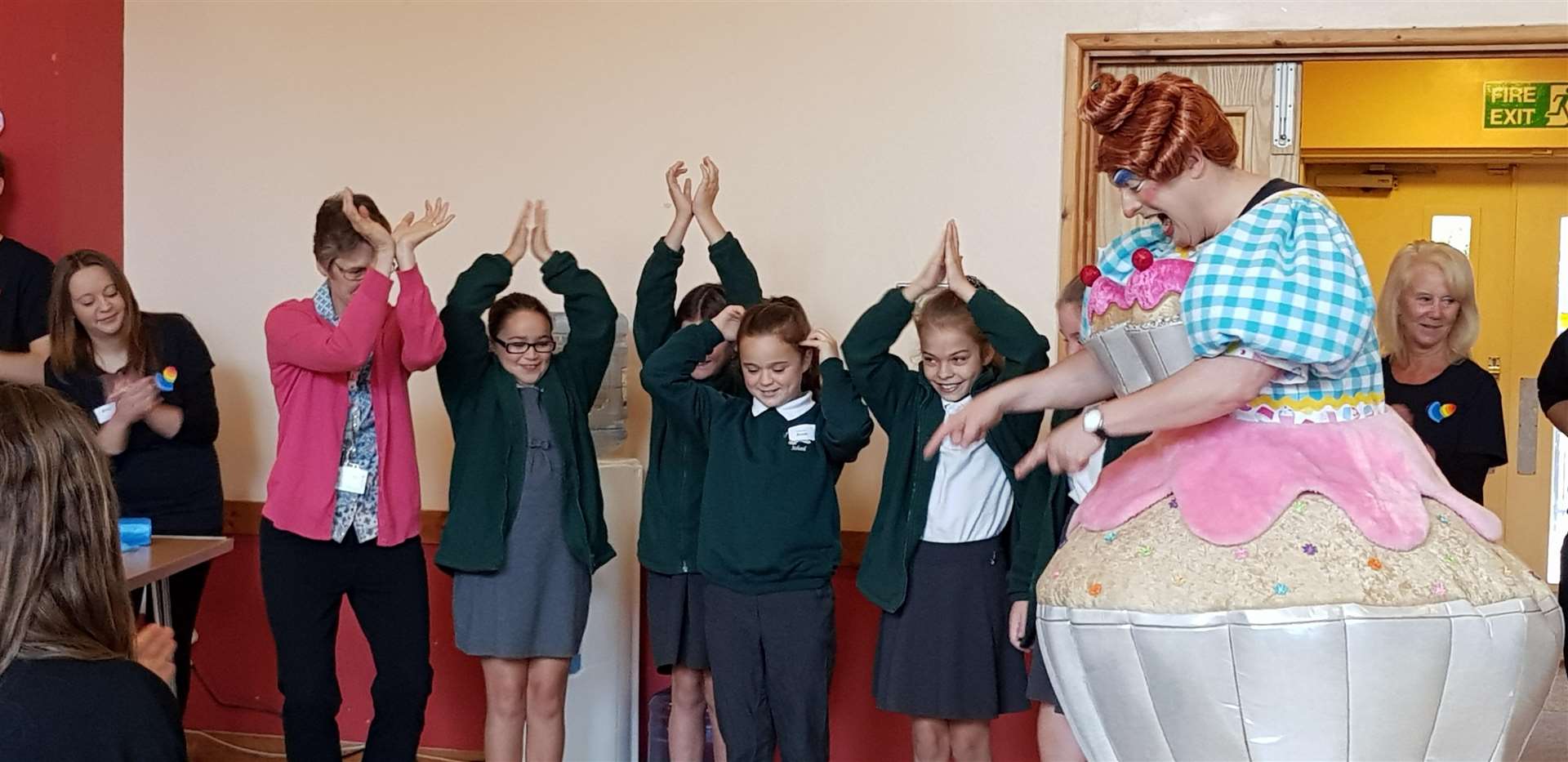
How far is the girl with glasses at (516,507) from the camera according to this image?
2951 mm

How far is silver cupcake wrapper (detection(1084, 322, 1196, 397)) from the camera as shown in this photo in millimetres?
1688

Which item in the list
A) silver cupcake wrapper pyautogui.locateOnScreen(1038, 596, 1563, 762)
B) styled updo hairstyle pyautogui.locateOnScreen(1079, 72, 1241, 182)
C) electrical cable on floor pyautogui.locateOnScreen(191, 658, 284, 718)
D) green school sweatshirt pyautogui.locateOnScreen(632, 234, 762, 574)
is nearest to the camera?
silver cupcake wrapper pyautogui.locateOnScreen(1038, 596, 1563, 762)

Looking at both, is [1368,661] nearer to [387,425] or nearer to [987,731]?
[987,731]

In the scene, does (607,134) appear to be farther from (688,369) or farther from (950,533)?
(950,533)

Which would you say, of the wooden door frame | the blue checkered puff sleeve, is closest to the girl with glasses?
the wooden door frame

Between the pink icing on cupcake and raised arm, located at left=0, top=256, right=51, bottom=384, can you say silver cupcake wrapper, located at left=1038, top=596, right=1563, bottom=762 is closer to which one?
the pink icing on cupcake

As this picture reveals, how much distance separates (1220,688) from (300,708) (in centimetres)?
Answer: 196

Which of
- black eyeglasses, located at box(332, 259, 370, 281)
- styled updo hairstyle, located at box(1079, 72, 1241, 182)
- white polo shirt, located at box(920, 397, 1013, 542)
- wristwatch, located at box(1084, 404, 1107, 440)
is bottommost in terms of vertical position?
white polo shirt, located at box(920, 397, 1013, 542)

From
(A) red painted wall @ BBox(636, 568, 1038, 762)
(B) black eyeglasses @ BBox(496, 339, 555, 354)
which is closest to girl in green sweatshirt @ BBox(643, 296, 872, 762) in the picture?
(B) black eyeglasses @ BBox(496, 339, 555, 354)

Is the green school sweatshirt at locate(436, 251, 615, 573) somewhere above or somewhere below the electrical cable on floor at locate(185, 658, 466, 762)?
above

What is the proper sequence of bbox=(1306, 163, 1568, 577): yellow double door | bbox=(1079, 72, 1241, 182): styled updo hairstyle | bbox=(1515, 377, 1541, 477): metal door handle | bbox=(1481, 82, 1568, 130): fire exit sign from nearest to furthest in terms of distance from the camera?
bbox=(1079, 72, 1241, 182): styled updo hairstyle → bbox=(1515, 377, 1541, 477): metal door handle → bbox=(1481, 82, 1568, 130): fire exit sign → bbox=(1306, 163, 1568, 577): yellow double door

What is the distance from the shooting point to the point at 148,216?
3877 millimetres

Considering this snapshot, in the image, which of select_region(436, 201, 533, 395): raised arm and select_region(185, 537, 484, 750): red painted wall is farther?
select_region(185, 537, 484, 750): red painted wall

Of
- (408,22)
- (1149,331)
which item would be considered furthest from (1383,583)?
(408,22)
